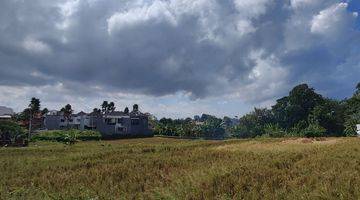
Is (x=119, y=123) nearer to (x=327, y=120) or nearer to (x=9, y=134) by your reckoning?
(x=9, y=134)

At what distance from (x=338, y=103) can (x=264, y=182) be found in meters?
128

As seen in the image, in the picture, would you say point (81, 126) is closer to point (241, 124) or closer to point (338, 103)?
point (241, 124)

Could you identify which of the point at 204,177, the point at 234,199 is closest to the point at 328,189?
the point at 234,199

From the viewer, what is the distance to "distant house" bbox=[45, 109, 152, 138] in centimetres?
12888

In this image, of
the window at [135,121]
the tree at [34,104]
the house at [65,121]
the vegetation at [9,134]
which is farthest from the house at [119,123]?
the vegetation at [9,134]

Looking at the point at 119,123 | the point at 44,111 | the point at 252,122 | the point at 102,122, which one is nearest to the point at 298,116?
the point at 252,122

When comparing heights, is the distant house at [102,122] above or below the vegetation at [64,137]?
above

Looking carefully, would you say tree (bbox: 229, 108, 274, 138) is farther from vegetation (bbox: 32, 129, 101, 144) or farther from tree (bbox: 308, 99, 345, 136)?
vegetation (bbox: 32, 129, 101, 144)

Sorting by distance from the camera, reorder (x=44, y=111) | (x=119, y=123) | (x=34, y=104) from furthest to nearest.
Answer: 1. (x=44, y=111)
2. (x=119, y=123)
3. (x=34, y=104)

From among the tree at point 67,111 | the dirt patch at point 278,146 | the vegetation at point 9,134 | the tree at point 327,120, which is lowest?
the dirt patch at point 278,146

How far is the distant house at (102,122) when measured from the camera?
423 ft

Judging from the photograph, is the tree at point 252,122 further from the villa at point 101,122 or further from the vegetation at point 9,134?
the vegetation at point 9,134

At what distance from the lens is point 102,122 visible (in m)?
129

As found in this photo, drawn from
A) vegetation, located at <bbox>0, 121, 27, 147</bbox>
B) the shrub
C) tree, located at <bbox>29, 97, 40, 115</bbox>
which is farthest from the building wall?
the shrub
